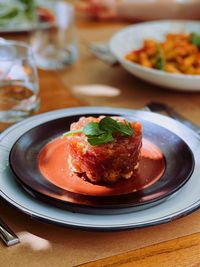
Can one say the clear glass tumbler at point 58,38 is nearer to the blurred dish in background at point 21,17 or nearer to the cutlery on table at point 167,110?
the blurred dish in background at point 21,17

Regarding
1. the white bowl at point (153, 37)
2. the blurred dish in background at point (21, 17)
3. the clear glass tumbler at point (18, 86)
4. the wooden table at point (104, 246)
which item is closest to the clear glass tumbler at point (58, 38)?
the blurred dish in background at point (21, 17)

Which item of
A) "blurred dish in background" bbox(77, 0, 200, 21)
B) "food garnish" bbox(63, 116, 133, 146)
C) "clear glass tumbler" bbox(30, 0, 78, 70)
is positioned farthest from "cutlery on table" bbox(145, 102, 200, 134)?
"blurred dish in background" bbox(77, 0, 200, 21)

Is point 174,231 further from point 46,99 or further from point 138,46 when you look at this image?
point 138,46

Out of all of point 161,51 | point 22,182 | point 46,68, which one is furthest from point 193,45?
point 22,182

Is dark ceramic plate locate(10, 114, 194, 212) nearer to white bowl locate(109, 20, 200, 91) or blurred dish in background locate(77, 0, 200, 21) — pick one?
white bowl locate(109, 20, 200, 91)

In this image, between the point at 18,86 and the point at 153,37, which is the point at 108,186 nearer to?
the point at 18,86

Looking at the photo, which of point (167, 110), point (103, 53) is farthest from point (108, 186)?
point (103, 53)
